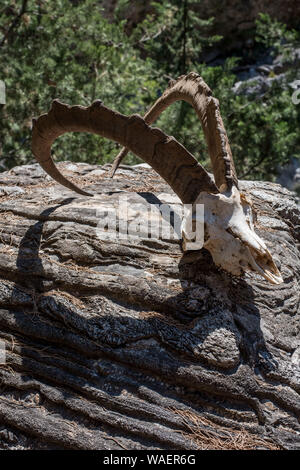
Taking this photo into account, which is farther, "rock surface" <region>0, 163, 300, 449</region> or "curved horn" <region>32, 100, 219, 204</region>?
"curved horn" <region>32, 100, 219, 204</region>

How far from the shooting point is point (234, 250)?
3.05 m

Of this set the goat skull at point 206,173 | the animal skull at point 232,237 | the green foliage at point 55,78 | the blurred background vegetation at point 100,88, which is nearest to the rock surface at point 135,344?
the animal skull at point 232,237

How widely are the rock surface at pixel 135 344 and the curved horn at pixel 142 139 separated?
678 millimetres

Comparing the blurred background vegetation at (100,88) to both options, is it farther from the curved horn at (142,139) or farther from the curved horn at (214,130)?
the curved horn at (142,139)

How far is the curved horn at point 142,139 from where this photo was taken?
2.95m

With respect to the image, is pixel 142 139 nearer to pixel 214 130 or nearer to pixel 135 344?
pixel 214 130

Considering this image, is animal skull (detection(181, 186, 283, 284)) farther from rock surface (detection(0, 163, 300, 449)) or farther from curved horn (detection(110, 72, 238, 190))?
rock surface (detection(0, 163, 300, 449))

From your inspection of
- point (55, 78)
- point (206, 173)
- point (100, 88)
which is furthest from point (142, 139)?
point (55, 78)

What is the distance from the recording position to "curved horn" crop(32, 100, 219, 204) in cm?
295

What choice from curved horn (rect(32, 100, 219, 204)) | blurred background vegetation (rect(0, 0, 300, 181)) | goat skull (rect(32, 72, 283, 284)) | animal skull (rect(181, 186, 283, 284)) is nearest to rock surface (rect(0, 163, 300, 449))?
animal skull (rect(181, 186, 283, 284))

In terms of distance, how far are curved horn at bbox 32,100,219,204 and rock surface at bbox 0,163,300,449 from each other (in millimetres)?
678

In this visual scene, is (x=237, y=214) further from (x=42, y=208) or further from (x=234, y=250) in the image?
(x=42, y=208)

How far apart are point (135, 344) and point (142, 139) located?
155cm

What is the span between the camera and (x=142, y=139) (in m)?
2.99
